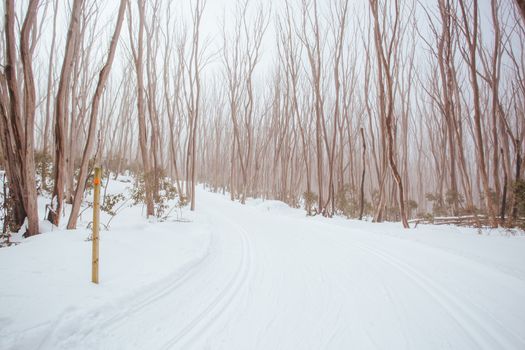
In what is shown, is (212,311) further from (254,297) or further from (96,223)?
(96,223)

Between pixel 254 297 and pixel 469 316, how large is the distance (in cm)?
190

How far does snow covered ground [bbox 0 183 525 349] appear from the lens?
1.73m

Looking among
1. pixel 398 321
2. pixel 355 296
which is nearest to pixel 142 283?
pixel 355 296

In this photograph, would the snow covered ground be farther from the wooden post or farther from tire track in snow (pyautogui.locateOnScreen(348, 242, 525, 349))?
the wooden post

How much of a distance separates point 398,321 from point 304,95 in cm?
1588

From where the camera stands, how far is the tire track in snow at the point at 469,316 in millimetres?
1784

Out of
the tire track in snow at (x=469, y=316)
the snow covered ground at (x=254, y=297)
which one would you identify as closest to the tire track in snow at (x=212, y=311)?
the snow covered ground at (x=254, y=297)

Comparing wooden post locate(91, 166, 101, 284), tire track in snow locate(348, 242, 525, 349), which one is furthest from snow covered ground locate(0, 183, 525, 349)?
wooden post locate(91, 166, 101, 284)

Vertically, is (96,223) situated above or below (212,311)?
above

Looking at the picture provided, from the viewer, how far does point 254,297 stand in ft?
7.97

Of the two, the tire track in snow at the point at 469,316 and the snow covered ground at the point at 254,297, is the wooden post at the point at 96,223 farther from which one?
the tire track in snow at the point at 469,316

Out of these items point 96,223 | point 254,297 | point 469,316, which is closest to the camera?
point 469,316

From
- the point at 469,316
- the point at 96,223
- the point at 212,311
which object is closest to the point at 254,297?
the point at 212,311

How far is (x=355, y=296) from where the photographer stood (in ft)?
8.07
